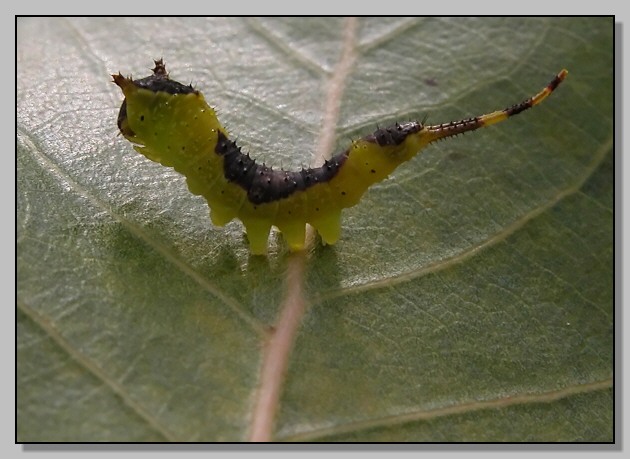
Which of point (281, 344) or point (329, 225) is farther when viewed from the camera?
point (329, 225)

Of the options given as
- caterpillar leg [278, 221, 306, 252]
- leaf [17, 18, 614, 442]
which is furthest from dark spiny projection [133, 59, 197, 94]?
caterpillar leg [278, 221, 306, 252]

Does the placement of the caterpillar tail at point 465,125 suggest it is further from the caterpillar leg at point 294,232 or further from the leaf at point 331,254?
the caterpillar leg at point 294,232

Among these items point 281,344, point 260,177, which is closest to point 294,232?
point 260,177

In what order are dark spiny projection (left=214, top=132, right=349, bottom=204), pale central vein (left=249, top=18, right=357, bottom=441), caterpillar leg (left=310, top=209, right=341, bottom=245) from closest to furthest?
pale central vein (left=249, top=18, right=357, bottom=441) → dark spiny projection (left=214, top=132, right=349, bottom=204) → caterpillar leg (left=310, top=209, right=341, bottom=245)

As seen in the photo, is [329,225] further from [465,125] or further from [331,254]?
[465,125]

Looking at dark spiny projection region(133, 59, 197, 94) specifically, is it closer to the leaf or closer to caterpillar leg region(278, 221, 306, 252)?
the leaf

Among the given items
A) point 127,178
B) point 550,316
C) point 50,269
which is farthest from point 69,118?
point 550,316

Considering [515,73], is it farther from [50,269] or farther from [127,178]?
[50,269]
